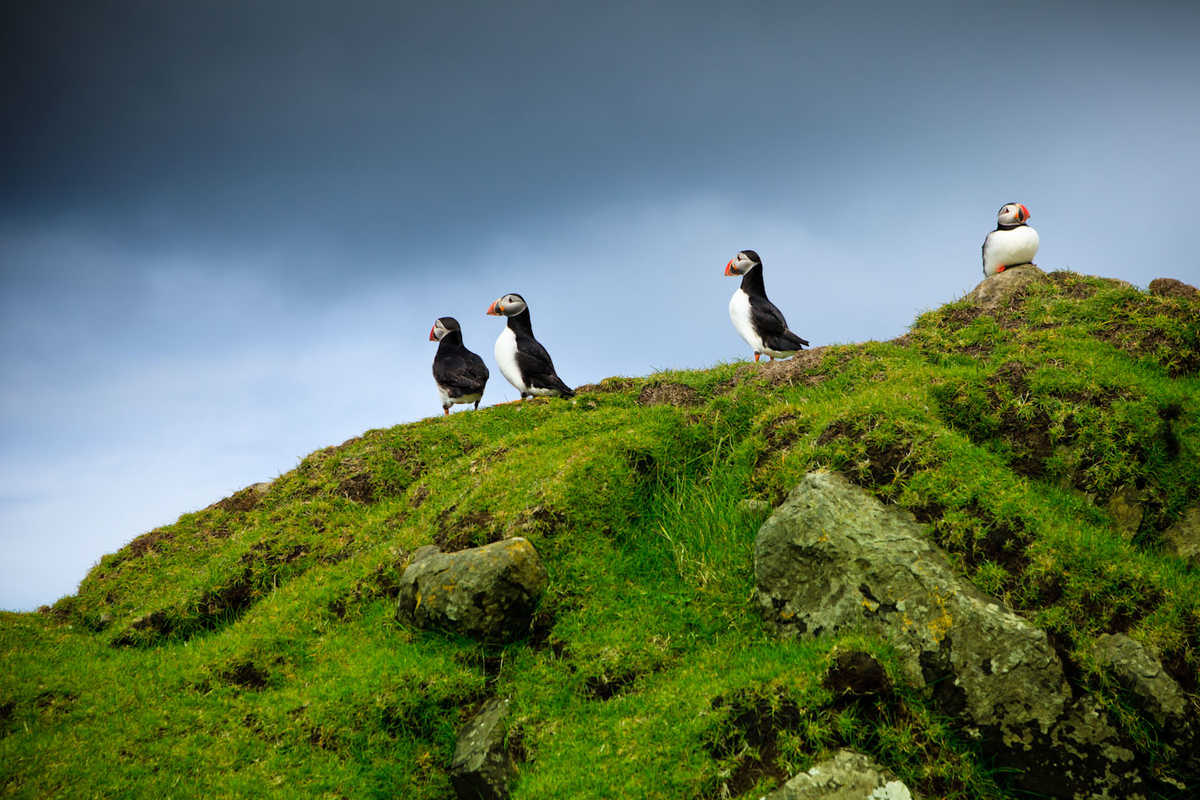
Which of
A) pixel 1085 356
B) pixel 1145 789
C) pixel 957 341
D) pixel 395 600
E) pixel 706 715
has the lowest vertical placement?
pixel 1145 789

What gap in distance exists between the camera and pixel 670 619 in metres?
9.24

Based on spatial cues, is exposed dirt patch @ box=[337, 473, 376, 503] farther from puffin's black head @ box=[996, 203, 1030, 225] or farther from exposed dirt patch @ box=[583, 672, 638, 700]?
puffin's black head @ box=[996, 203, 1030, 225]

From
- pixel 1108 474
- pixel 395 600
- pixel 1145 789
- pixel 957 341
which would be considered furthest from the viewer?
pixel 957 341

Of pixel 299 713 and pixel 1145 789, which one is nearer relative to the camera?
pixel 1145 789

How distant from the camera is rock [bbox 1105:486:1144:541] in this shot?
9453 millimetres

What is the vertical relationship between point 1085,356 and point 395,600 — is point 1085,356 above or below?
above

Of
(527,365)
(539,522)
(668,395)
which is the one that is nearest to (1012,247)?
(668,395)

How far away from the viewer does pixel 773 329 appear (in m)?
17.5

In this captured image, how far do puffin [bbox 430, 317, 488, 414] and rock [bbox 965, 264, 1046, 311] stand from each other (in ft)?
Answer: 37.2

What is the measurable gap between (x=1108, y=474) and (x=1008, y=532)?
2.21m

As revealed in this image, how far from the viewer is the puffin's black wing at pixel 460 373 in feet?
62.4

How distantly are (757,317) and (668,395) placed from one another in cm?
410

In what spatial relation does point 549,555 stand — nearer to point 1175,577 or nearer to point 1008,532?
point 1008,532

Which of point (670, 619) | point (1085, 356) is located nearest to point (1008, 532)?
point (670, 619)
